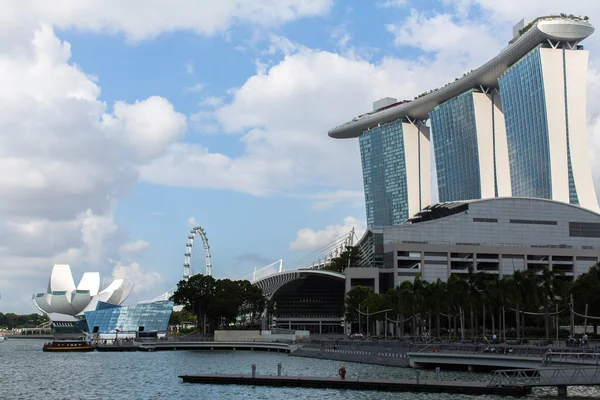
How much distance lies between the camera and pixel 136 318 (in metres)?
183

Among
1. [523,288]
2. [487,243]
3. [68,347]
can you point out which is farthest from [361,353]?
[487,243]

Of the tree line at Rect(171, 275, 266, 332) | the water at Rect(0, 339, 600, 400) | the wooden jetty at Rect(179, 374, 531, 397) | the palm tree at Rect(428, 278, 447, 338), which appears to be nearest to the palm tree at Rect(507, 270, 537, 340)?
the palm tree at Rect(428, 278, 447, 338)

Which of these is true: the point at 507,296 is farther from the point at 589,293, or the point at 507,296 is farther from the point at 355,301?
the point at 355,301

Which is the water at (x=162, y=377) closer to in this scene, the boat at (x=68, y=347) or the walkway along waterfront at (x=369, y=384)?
the walkway along waterfront at (x=369, y=384)

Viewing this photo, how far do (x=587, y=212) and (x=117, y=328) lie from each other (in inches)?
4552

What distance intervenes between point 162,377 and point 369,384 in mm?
25627

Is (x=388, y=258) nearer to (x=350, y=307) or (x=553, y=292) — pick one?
(x=350, y=307)

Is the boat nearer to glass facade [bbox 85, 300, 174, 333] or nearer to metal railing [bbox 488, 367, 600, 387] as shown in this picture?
glass facade [bbox 85, 300, 174, 333]

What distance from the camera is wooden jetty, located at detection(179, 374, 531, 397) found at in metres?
58.4

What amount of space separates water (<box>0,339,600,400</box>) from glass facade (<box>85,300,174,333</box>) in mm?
67273

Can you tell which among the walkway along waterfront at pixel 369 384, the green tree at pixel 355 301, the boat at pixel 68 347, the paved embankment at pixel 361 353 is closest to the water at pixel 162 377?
the walkway along waterfront at pixel 369 384

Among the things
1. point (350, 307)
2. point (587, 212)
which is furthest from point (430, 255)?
point (587, 212)

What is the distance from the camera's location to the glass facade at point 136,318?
183 meters

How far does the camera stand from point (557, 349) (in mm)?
68438
